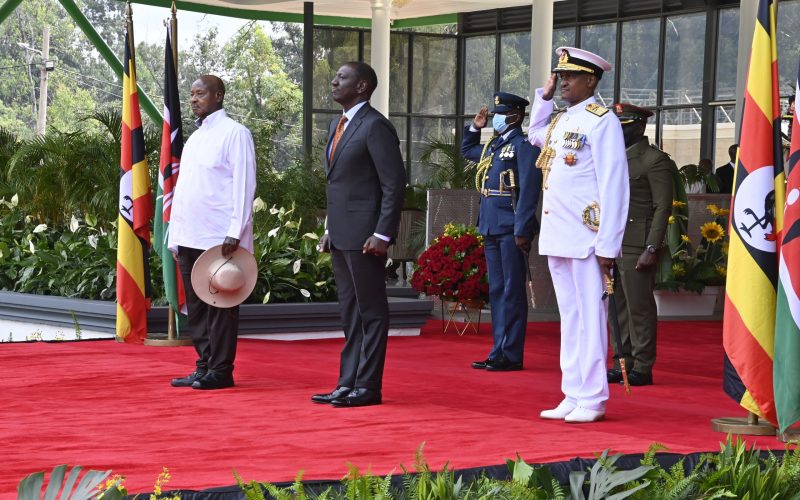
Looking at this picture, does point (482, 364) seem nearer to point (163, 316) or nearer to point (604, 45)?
point (163, 316)

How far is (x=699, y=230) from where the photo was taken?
14172 mm

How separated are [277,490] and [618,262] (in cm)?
474

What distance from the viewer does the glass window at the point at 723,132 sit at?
80.8ft

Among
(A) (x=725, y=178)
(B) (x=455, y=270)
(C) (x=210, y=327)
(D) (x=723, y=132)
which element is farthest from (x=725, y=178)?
(C) (x=210, y=327)

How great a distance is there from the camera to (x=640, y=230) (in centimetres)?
827

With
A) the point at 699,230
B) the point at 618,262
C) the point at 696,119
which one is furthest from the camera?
the point at 696,119

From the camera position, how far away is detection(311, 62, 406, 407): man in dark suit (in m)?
6.88

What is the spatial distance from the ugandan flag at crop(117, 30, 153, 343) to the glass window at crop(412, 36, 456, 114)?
21393 mm

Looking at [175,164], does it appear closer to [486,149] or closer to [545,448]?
[486,149]

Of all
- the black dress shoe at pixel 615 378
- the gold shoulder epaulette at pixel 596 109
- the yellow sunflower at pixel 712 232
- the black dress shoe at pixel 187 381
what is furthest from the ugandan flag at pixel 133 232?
the yellow sunflower at pixel 712 232

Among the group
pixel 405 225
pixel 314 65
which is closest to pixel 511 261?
pixel 405 225

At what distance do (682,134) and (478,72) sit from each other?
6.60 m

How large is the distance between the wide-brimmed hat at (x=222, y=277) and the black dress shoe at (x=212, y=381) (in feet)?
1.36

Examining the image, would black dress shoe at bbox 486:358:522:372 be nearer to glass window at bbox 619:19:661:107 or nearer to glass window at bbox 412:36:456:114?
glass window at bbox 619:19:661:107
